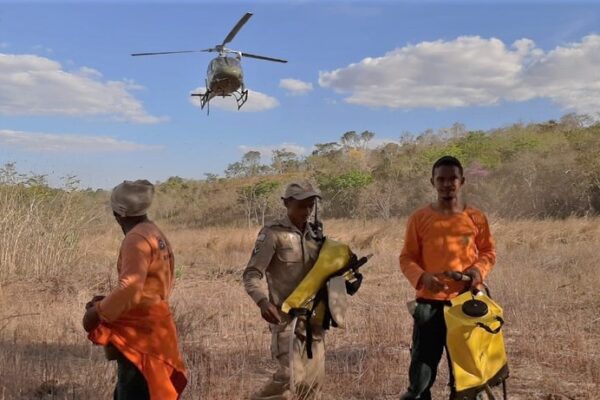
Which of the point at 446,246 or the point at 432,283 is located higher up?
the point at 446,246

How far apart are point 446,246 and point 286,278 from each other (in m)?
0.97

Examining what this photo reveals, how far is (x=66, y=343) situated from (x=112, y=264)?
5.35 metres

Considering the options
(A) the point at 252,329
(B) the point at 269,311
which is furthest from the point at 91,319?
(A) the point at 252,329

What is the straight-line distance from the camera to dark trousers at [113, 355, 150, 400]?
249cm

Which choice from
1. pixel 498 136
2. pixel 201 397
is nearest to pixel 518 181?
pixel 498 136

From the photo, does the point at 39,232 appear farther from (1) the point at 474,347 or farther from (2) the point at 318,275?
(1) the point at 474,347

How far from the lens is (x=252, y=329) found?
22.4ft

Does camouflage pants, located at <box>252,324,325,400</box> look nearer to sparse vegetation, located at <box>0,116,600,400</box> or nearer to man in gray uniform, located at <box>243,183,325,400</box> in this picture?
man in gray uniform, located at <box>243,183,325,400</box>

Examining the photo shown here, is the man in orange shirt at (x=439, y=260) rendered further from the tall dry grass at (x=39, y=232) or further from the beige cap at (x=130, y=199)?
the tall dry grass at (x=39, y=232)

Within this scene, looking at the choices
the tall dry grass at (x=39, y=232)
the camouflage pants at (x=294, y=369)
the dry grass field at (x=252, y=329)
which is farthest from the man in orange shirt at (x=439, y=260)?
the tall dry grass at (x=39, y=232)

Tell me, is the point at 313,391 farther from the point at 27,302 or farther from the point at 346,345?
the point at 27,302

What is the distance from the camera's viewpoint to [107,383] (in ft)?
13.7

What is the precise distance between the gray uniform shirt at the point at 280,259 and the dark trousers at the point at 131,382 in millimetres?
846

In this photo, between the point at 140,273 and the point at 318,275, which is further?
the point at 318,275
